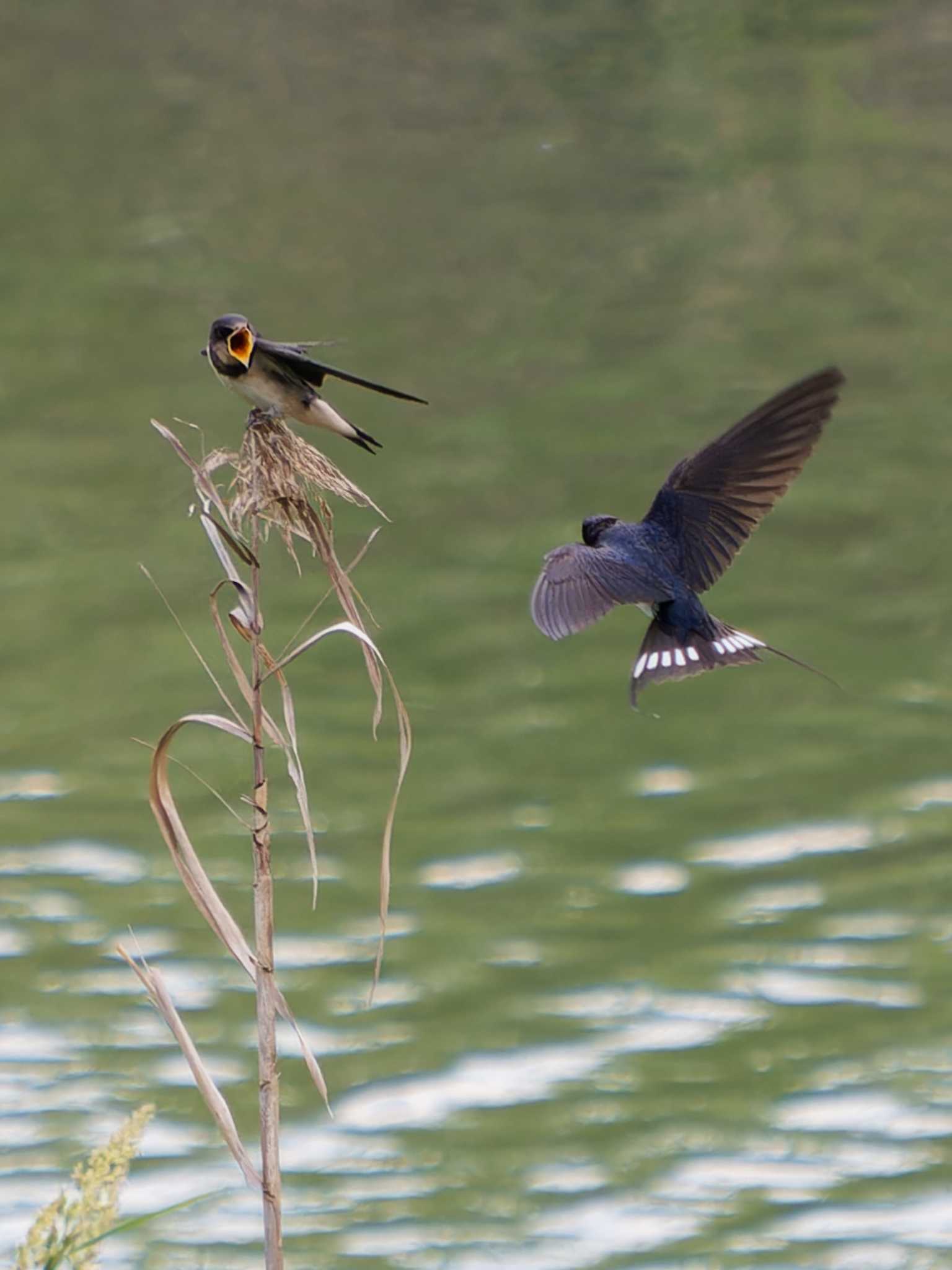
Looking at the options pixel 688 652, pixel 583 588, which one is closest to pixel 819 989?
pixel 688 652

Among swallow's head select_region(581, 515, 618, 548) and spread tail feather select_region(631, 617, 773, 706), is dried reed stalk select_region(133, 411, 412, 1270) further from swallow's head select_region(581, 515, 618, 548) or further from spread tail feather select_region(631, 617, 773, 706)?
swallow's head select_region(581, 515, 618, 548)

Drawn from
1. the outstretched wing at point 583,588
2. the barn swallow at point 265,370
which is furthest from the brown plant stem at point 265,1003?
the outstretched wing at point 583,588

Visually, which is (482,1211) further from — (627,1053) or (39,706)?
(39,706)

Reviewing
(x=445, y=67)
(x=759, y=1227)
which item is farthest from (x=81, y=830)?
(x=445, y=67)

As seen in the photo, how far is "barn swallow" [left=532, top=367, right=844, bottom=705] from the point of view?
2389 millimetres

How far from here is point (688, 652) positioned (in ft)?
8.14

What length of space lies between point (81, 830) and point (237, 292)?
4350 mm

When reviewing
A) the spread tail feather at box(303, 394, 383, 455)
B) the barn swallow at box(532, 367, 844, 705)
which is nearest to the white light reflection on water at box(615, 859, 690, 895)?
the barn swallow at box(532, 367, 844, 705)

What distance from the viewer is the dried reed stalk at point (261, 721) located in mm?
1490

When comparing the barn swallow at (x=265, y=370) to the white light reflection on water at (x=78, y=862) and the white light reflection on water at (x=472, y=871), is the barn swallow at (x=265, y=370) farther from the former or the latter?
the white light reflection on water at (x=78, y=862)

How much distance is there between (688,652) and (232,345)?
78cm

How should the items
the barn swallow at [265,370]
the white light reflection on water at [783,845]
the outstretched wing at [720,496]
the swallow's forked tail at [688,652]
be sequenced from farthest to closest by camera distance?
1. the white light reflection on water at [783,845]
2. the outstretched wing at [720,496]
3. the swallow's forked tail at [688,652]
4. the barn swallow at [265,370]

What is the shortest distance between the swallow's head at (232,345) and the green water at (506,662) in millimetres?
2274

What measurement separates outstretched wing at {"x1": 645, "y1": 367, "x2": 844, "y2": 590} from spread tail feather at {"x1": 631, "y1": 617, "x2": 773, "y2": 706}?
0.29ft
